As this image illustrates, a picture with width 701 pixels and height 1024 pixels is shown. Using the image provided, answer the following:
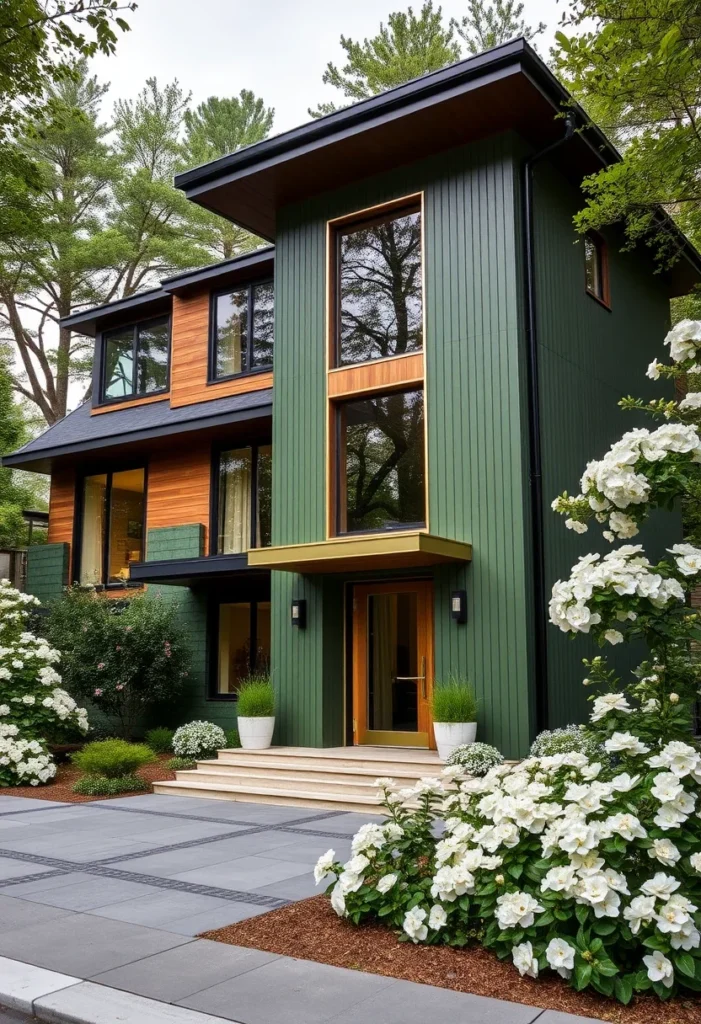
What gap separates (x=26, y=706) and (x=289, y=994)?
879cm

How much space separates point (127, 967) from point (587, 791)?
2.33 meters

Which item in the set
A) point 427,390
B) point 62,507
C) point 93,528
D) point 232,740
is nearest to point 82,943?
point 427,390

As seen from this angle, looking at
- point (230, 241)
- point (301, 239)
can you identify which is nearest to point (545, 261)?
point (301, 239)

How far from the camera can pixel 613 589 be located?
14.7 feet

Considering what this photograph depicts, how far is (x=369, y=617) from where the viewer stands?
11.7m

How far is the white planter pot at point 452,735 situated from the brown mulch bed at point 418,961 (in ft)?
14.2

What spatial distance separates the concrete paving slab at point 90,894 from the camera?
5.66 m

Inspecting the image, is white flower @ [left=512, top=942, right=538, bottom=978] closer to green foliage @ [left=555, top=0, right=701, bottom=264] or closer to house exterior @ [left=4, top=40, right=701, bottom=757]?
house exterior @ [left=4, top=40, right=701, bottom=757]

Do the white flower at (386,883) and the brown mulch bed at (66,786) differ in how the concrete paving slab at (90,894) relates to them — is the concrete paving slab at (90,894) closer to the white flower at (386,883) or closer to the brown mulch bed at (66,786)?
the white flower at (386,883)

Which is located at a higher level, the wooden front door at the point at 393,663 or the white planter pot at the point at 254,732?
the wooden front door at the point at 393,663

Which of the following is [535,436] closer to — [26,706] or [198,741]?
[198,741]

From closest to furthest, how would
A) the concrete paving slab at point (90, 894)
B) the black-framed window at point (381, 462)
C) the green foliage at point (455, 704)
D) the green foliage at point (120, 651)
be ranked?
the concrete paving slab at point (90, 894)
the green foliage at point (455, 704)
the black-framed window at point (381, 462)
the green foliage at point (120, 651)

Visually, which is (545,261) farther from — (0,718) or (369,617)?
(0,718)

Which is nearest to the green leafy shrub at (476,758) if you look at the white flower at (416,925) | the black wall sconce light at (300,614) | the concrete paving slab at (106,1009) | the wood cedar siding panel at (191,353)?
the black wall sconce light at (300,614)
